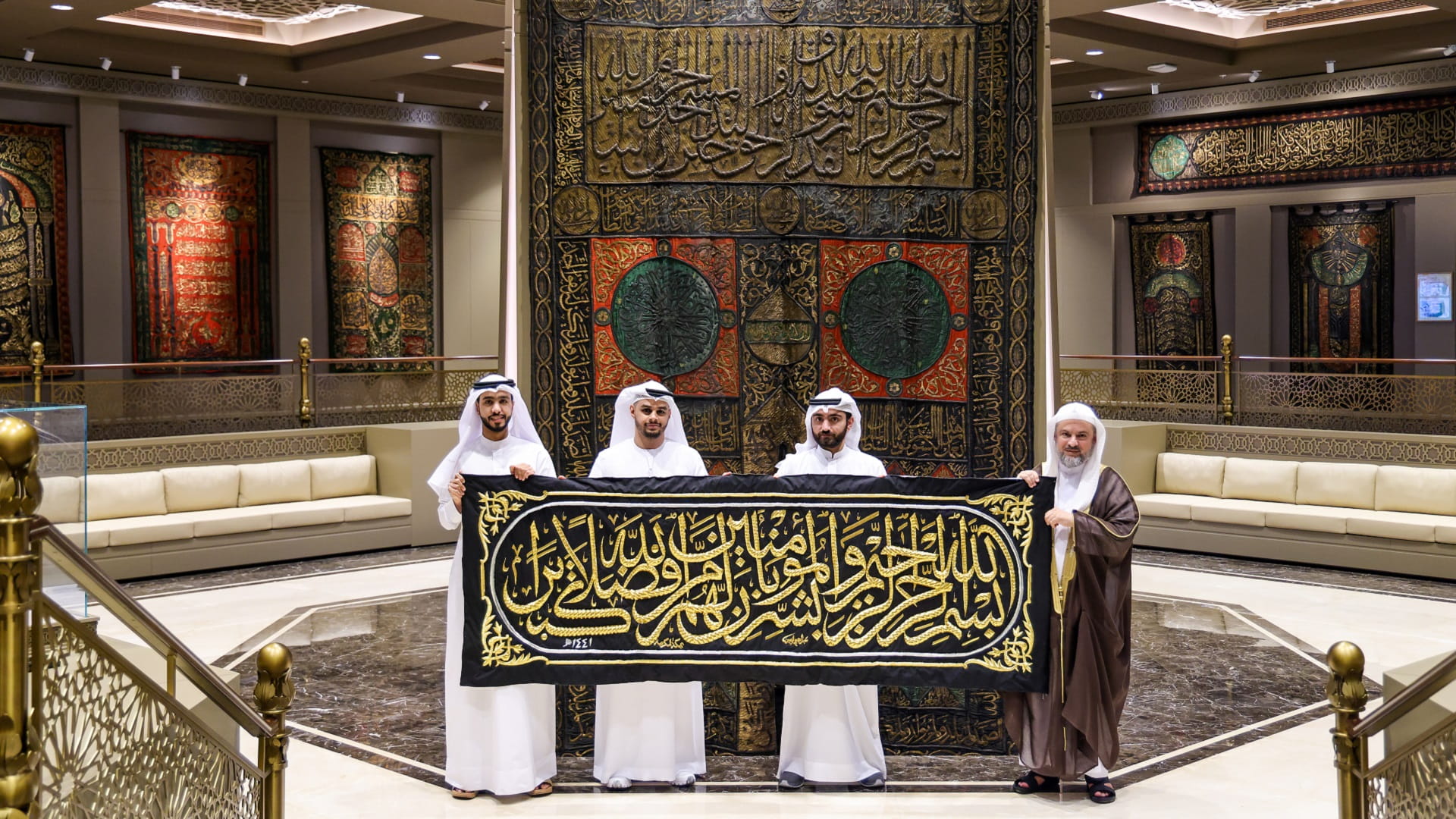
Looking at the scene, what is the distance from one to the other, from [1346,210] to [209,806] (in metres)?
11.5

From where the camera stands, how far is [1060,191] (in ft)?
44.2

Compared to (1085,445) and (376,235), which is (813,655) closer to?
(1085,445)

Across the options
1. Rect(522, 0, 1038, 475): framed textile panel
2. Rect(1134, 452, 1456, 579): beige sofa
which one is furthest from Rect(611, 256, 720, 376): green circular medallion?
Rect(1134, 452, 1456, 579): beige sofa

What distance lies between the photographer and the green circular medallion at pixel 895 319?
4.93 metres

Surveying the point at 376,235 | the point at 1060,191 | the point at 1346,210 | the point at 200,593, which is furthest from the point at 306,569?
the point at 1346,210

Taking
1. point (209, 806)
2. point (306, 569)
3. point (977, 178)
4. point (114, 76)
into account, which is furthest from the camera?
point (114, 76)

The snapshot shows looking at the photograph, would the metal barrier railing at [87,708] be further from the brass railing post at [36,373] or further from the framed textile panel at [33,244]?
the framed textile panel at [33,244]

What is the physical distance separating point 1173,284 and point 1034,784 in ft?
31.0

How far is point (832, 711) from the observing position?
4391 mm

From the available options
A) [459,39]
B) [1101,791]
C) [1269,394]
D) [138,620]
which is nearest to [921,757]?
[1101,791]

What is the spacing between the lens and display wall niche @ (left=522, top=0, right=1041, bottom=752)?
487 cm

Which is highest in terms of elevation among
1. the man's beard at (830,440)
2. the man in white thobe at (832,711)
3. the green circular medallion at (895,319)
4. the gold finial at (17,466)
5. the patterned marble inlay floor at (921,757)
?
the green circular medallion at (895,319)

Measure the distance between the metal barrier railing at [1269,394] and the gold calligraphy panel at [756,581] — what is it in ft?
16.0

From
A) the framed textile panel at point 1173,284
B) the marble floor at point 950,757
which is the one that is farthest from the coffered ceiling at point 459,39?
the marble floor at point 950,757
